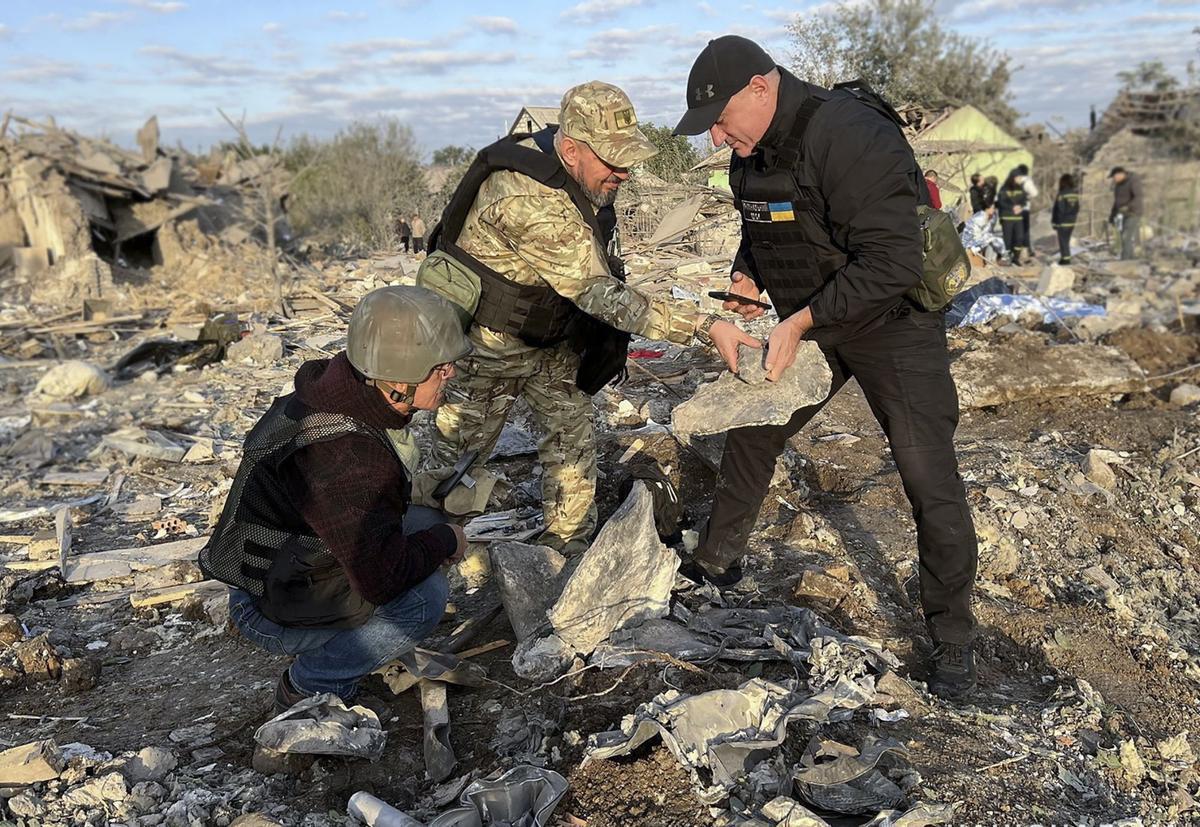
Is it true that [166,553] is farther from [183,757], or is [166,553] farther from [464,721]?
[464,721]

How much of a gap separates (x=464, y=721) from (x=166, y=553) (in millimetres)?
2706

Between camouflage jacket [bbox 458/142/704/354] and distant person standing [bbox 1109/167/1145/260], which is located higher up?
camouflage jacket [bbox 458/142/704/354]

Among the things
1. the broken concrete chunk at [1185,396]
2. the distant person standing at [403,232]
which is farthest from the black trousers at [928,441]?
the distant person standing at [403,232]

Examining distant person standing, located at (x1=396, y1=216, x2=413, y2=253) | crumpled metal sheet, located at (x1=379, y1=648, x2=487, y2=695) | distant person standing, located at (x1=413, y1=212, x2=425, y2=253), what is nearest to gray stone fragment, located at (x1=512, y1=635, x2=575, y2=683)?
crumpled metal sheet, located at (x1=379, y1=648, x2=487, y2=695)

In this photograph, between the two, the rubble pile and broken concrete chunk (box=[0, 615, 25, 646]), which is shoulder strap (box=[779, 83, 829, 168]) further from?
the rubble pile

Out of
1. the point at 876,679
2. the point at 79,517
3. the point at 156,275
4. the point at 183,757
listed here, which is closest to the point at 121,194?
the point at 156,275

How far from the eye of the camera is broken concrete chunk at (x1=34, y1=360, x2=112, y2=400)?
8.48m

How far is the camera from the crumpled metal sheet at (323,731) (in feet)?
8.35

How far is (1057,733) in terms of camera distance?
Result: 2.72 metres

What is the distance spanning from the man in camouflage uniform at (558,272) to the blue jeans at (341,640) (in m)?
1.15

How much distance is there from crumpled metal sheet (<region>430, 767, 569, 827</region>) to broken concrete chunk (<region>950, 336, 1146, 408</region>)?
500cm

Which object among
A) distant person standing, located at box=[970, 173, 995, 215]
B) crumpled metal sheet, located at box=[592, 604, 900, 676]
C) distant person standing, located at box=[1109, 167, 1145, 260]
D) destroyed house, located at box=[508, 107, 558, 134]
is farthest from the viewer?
distant person standing, located at box=[1109, 167, 1145, 260]

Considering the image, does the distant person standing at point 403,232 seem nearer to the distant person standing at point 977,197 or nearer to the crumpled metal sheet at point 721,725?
the distant person standing at point 977,197

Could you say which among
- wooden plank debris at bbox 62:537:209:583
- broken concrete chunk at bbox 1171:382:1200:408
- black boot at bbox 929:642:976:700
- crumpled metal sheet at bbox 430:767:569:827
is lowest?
broken concrete chunk at bbox 1171:382:1200:408
